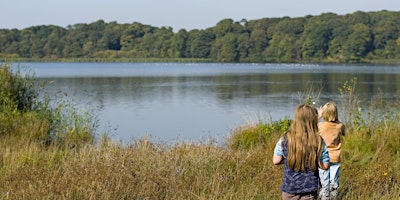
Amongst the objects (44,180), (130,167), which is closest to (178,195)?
(130,167)

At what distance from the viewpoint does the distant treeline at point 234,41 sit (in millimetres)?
116375

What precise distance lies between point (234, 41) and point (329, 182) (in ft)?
417

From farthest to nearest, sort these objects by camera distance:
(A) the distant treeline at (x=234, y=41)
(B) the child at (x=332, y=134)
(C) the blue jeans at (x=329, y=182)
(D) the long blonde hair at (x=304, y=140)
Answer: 1. (A) the distant treeline at (x=234, y=41)
2. (B) the child at (x=332, y=134)
3. (C) the blue jeans at (x=329, y=182)
4. (D) the long blonde hair at (x=304, y=140)

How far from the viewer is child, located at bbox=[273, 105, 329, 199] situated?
14.4 feet

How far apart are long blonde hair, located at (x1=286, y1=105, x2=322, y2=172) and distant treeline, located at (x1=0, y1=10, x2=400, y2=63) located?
113 metres

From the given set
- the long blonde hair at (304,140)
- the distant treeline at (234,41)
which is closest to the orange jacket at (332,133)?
the long blonde hair at (304,140)

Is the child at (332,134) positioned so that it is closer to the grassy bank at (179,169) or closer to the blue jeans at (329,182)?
the blue jeans at (329,182)

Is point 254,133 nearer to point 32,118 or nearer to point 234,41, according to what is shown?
point 32,118

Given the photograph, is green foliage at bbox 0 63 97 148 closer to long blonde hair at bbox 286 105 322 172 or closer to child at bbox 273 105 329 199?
child at bbox 273 105 329 199

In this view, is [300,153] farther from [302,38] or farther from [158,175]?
[302,38]

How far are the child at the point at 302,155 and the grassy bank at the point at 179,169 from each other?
0.69 m

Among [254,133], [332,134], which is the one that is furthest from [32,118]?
[332,134]

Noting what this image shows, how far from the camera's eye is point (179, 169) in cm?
589

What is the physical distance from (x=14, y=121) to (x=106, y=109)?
1273 cm
